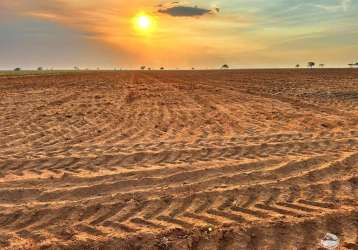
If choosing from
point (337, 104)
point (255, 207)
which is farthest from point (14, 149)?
point (337, 104)

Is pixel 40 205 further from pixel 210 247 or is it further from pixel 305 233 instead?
pixel 305 233

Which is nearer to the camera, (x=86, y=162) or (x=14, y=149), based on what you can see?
(x=86, y=162)

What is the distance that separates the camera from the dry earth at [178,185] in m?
5.10

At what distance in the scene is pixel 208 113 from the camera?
1542cm

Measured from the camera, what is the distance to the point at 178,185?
→ 679cm

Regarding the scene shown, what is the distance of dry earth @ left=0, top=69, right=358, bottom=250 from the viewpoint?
5.10m

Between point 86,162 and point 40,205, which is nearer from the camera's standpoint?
point 40,205

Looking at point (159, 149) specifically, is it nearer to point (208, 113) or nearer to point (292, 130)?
point (292, 130)

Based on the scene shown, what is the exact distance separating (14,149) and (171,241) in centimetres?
546

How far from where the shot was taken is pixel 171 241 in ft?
16.2

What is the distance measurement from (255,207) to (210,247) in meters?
1.27

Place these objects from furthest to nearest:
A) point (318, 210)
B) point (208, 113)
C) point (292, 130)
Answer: point (208, 113) → point (292, 130) → point (318, 210)

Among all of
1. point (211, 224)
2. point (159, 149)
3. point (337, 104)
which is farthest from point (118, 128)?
point (337, 104)

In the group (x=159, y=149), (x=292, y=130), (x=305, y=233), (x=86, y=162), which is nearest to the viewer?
(x=305, y=233)
